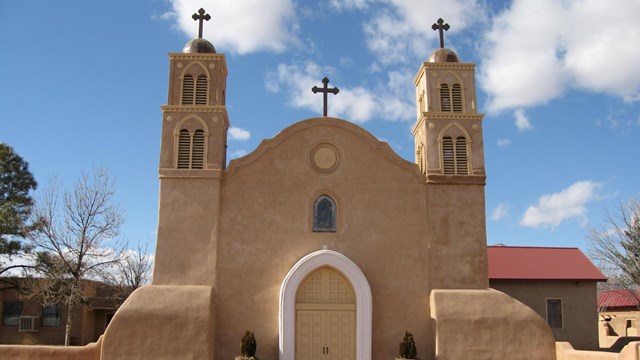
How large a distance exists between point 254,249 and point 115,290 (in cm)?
1685

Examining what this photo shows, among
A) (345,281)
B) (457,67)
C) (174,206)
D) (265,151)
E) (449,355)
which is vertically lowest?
(449,355)

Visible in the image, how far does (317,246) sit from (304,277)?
107cm

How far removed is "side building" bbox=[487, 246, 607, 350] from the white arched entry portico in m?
9.49

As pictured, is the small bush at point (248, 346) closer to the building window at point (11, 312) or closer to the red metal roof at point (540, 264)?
the red metal roof at point (540, 264)

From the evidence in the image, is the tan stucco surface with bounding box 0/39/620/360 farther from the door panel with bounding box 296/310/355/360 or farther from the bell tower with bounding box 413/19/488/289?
the door panel with bounding box 296/310/355/360

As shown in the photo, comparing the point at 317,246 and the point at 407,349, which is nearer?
the point at 407,349

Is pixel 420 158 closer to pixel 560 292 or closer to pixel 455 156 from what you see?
pixel 455 156

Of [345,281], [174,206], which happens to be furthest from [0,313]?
[345,281]

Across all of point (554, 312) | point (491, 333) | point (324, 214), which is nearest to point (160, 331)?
point (324, 214)

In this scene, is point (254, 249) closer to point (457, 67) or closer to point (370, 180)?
point (370, 180)

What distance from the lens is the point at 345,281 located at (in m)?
19.2

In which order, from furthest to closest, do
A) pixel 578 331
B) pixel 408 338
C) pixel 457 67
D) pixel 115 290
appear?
pixel 115 290 → pixel 578 331 → pixel 457 67 → pixel 408 338

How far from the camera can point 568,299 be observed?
26.4 m

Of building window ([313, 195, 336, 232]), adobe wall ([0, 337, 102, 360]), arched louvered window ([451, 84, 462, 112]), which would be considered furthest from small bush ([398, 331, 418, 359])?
adobe wall ([0, 337, 102, 360])
